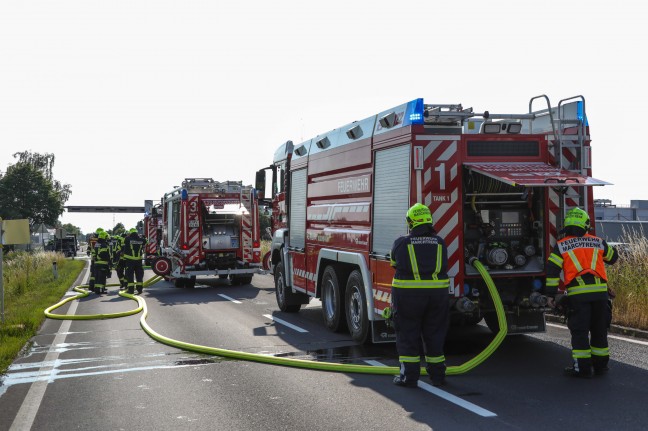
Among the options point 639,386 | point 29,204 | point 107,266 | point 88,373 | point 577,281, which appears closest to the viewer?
point 639,386

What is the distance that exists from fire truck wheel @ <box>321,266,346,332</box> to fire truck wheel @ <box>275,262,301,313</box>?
89.7 inches

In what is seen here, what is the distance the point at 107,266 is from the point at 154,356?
10.9 meters

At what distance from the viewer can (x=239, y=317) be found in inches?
489

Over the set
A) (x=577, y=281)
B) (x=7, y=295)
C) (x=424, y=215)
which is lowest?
(x=7, y=295)

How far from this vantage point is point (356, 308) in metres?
9.30

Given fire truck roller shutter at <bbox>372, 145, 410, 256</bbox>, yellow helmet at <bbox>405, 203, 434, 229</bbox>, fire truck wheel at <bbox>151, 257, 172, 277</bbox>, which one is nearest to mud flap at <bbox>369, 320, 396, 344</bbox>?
fire truck roller shutter at <bbox>372, 145, 410, 256</bbox>

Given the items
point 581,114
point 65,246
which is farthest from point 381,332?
point 65,246

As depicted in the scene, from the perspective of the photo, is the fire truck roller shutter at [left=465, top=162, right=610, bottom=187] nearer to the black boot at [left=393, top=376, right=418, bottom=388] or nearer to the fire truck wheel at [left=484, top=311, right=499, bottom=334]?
the black boot at [left=393, top=376, right=418, bottom=388]

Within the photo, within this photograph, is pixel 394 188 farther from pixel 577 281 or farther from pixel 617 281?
pixel 617 281

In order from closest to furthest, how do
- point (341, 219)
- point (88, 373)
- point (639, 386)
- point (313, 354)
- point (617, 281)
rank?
point (639, 386) → point (88, 373) → point (313, 354) → point (341, 219) → point (617, 281)

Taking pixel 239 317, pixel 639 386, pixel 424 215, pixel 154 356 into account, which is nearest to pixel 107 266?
pixel 239 317

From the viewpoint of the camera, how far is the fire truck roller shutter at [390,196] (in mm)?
7797

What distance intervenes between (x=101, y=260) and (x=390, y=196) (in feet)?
41.2

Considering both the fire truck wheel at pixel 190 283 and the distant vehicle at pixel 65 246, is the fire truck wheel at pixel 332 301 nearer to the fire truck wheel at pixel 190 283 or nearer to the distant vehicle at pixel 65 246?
the fire truck wheel at pixel 190 283
